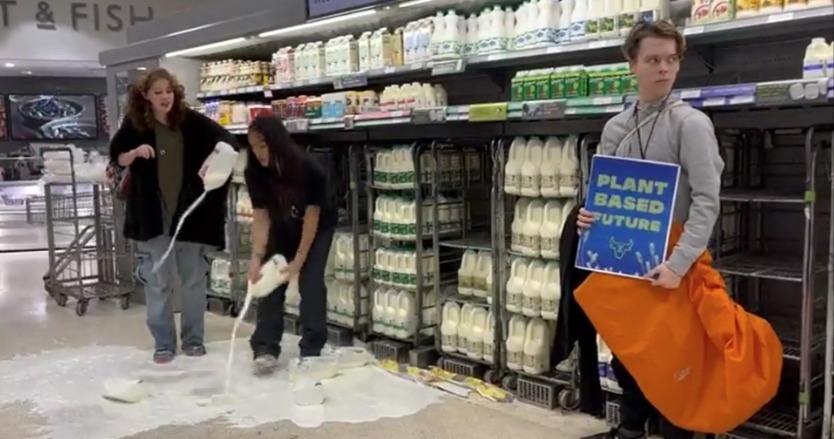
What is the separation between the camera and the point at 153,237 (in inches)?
187

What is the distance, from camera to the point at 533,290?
12.7 feet

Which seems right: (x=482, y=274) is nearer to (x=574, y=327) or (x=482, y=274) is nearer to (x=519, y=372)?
(x=519, y=372)

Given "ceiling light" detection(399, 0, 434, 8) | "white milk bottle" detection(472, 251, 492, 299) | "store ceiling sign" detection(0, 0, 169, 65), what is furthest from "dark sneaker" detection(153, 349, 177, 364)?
"store ceiling sign" detection(0, 0, 169, 65)

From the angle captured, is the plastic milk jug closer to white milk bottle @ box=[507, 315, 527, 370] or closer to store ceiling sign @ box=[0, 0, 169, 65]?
white milk bottle @ box=[507, 315, 527, 370]

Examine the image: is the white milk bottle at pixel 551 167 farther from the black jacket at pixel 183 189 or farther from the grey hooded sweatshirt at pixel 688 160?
the black jacket at pixel 183 189

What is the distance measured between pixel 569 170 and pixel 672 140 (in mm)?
998

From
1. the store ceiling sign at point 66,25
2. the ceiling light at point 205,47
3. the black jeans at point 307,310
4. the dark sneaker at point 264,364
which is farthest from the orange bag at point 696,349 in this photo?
the store ceiling sign at point 66,25

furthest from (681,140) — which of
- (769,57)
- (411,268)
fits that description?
(411,268)

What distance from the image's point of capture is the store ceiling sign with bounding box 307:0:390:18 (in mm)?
4555

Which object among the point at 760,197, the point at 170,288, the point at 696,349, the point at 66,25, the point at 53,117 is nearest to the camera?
the point at 696,349

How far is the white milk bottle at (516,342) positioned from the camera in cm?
396

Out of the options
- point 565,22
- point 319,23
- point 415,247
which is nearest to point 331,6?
point 319,23

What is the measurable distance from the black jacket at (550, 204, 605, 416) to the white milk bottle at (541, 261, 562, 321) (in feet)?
2.04

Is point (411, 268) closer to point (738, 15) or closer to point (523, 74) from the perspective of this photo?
point (523, 74)
